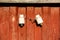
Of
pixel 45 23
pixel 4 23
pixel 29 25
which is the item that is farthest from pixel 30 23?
pixel 4 23

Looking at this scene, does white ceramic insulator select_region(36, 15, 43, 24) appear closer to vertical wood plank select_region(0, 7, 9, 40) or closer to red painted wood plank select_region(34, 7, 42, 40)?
red painted wood plank select_region(34, 7, 42, 40)

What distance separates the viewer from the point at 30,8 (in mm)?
1600

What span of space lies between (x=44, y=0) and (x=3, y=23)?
47 centimetres

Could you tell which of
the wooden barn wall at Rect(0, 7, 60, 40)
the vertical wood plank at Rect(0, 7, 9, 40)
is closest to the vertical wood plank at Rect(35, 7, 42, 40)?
the wooden barn wall at Rect(0, 7, 60, 40)

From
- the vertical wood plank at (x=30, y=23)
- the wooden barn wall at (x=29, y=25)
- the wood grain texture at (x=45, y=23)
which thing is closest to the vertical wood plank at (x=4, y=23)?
the wooden barn wall at (x=29, y=25)

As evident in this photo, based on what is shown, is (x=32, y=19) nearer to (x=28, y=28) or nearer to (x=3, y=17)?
Answer: (x=28, y=28)

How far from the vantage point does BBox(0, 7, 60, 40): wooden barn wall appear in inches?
62.5

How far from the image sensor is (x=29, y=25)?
62.9 inches

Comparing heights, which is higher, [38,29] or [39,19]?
[39,19]

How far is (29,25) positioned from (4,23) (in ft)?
0.83

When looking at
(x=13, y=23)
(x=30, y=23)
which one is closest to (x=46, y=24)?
(x=30, y=23)

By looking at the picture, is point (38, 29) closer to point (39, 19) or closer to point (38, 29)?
point (38, 29)

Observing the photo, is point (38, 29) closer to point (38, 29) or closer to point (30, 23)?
point (38, 29)

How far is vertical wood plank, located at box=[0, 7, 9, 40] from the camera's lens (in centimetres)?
158
